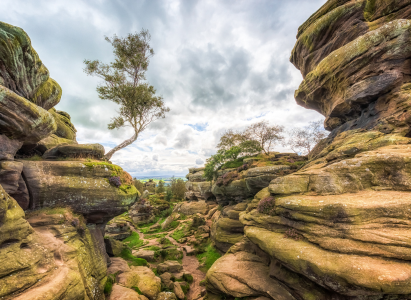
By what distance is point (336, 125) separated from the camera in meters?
21.5

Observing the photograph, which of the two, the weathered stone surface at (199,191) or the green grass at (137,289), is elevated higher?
the weathered stone surface at (199,191)

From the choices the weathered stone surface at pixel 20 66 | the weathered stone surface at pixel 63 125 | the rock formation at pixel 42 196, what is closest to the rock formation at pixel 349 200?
the rock formation at pixel 42 196

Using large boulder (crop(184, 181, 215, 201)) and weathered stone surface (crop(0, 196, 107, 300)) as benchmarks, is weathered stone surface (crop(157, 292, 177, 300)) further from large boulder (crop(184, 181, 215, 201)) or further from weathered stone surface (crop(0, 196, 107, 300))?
large boulder (crop(184, 181, 215, 201))

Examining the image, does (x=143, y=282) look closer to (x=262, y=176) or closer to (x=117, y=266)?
(x=117, y=266)

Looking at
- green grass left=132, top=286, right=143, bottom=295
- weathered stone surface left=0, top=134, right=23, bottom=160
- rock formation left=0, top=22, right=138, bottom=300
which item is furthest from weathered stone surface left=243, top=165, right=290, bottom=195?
weathered stone surface left=0, top=134, right=23, bottom=160

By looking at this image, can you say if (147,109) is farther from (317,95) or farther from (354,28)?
(354,28)

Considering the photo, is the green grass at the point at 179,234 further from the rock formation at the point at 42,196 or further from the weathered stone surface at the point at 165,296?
the rock formation at the point at 42,196

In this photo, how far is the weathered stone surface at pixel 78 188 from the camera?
12.3 meters

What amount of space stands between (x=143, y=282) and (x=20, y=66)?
20252 mm

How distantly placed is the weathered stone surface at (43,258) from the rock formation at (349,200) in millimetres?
10512

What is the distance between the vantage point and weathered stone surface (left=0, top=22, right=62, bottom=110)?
967 cm

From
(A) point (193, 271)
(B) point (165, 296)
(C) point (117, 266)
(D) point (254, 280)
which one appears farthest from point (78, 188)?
(A) point (193, 271)

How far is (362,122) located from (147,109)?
30.1 m

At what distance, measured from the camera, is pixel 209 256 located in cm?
2430
